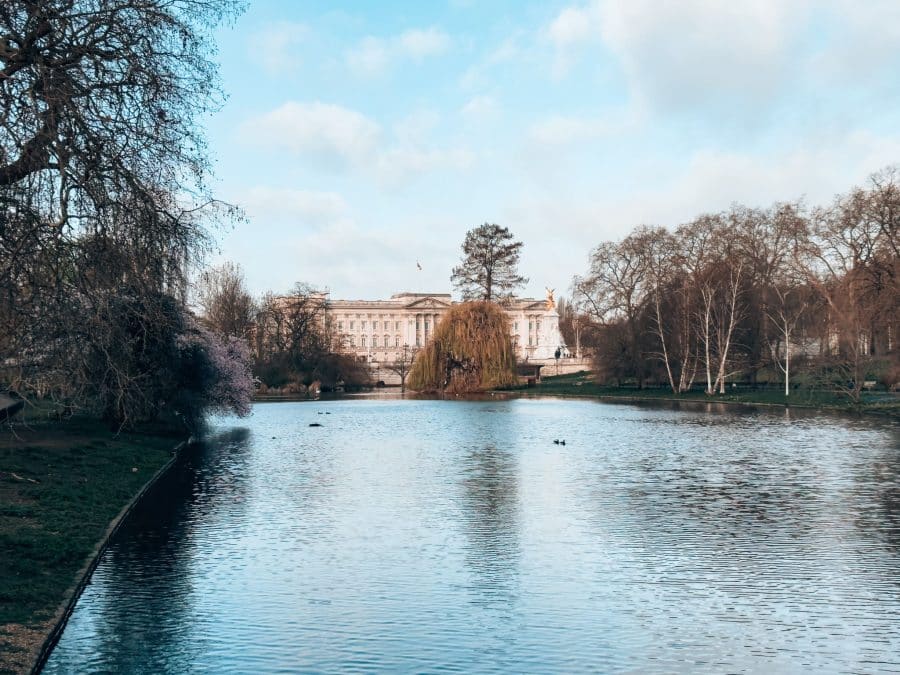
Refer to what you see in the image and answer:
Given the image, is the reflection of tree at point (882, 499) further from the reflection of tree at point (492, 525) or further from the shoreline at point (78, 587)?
the shoreline at point (78, 587)

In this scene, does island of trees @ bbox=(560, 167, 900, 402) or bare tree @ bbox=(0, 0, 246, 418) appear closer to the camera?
bare tree @ bbox=(0, 0, 246, 418)

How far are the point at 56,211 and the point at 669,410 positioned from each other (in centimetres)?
4900

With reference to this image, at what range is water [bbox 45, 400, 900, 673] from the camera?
436 inches

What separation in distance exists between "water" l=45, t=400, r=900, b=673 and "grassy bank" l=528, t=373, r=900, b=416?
2436 cm

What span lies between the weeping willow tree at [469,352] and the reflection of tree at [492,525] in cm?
5115

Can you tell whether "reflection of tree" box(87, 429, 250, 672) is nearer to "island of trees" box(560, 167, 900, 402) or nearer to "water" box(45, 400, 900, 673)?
"water" box(45, 400, 900, 673)

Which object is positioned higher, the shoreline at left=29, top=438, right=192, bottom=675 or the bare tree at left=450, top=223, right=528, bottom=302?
the bare tree at left=450, top=223, right=528, bottom=302

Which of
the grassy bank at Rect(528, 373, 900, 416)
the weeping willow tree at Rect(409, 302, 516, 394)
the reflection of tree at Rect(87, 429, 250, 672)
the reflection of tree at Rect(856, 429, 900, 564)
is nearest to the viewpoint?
the reflection of tree at Rect(87, 429, 250, 672)

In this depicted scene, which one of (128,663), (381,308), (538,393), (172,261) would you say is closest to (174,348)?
(172,261)

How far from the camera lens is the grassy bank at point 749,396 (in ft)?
175

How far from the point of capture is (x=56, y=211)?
12.1 m

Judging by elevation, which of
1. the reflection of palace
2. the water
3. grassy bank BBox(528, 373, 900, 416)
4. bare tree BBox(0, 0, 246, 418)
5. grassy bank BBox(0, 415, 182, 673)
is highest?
the reflection of palace

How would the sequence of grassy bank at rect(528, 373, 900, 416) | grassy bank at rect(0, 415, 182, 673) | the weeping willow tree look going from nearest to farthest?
grassy bank at rect(0, 415, 182, 673), grassy bank at rect(528, 373, 900, 416), the weeping willow tree

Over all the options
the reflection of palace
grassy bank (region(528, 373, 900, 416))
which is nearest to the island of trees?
grassy bank (region(528, 373, 900, 416))
